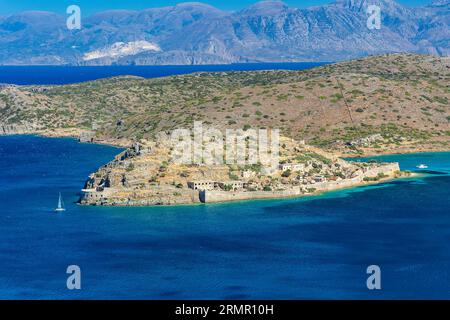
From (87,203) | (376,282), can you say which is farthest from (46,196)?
(376,282)

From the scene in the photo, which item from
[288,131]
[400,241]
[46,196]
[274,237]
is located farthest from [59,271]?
[288,131]

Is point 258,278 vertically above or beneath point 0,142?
beneath

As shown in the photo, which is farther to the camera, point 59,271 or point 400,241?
point 400,241

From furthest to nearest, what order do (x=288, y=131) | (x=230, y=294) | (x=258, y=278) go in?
(x=288, y=131) < (x=258, y=278) < (x=230, y=294)

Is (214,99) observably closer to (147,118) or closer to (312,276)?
(147,118)
